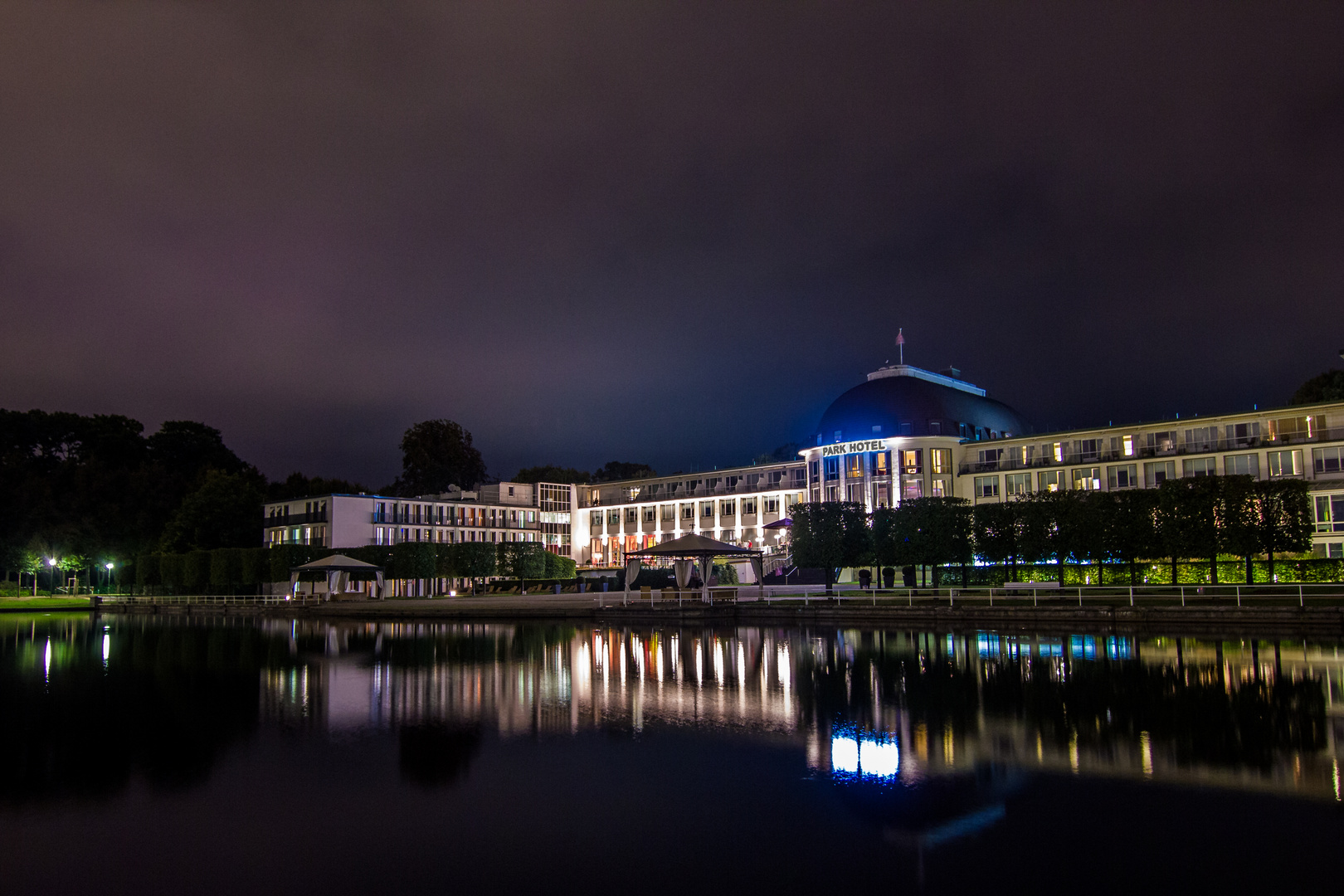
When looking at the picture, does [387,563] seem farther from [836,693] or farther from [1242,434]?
[1242,434]

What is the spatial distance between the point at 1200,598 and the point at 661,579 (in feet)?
110

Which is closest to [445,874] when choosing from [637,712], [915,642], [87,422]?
[637,712]

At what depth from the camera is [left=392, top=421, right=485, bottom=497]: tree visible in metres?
105

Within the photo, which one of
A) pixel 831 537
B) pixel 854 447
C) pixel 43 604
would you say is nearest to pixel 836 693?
pixel 831 537

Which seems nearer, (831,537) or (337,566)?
(831,537)

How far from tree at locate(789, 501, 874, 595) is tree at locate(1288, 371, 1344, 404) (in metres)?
38.9

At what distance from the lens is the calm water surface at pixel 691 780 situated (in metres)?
8.14

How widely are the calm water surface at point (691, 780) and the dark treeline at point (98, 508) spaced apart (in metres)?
70.0

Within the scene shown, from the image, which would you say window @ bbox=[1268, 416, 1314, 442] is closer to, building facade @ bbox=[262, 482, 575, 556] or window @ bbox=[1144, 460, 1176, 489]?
window @ bbox=[1144, 460, 1176, 489]

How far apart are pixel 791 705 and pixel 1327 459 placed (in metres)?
57.6

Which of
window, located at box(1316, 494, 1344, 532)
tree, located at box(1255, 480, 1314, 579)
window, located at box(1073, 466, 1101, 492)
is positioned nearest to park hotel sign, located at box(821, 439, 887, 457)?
window, located at box(1073, 466, 1101, 492)

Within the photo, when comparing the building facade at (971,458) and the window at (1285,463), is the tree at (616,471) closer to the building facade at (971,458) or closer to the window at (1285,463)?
the building facade at (971,458)

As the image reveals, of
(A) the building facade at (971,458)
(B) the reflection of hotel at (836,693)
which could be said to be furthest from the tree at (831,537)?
(B) the reflection of hotel at (836,693)

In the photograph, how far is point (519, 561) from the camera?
228 ft
